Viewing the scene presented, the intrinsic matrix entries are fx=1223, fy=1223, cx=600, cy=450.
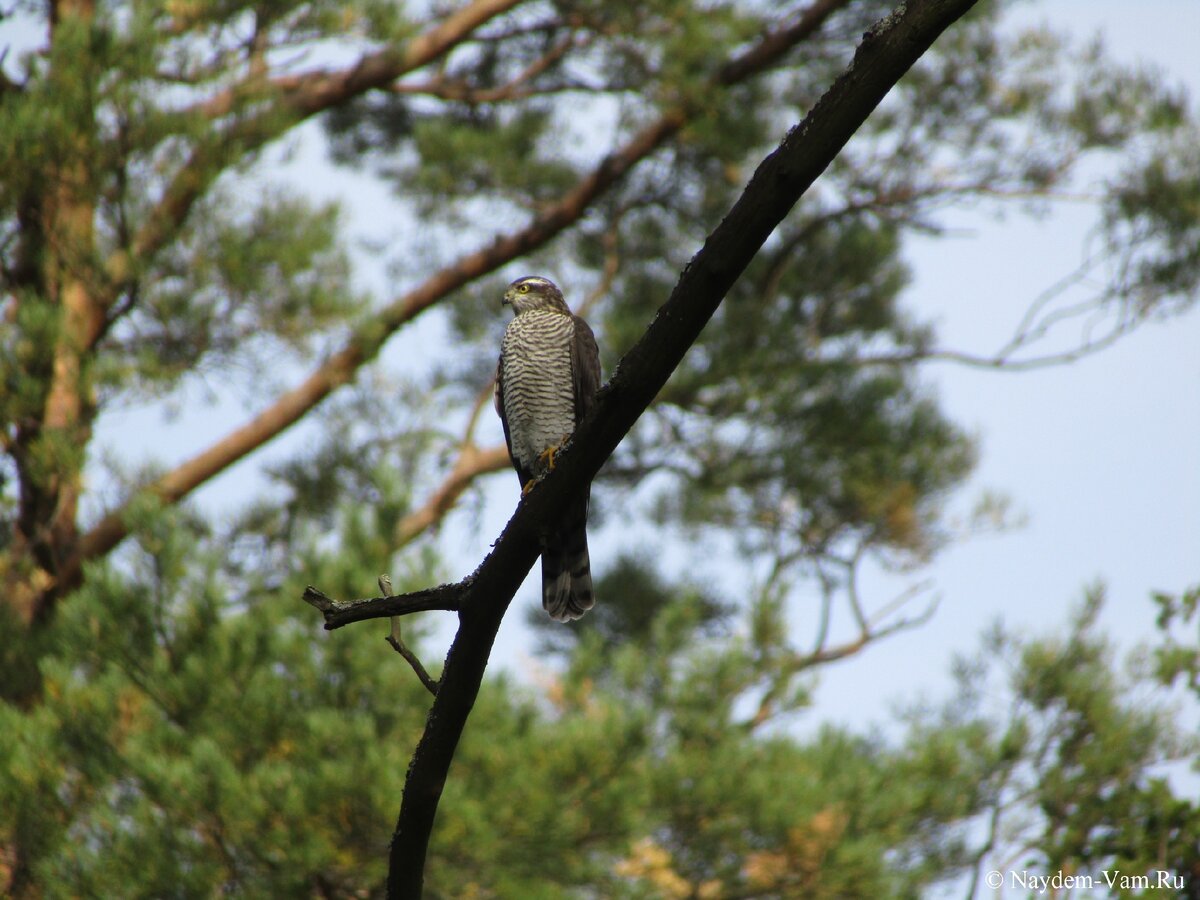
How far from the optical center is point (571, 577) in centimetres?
341

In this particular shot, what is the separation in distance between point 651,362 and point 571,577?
1652mm

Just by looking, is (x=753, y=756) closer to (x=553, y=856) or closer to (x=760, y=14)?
(x=553, y=856)

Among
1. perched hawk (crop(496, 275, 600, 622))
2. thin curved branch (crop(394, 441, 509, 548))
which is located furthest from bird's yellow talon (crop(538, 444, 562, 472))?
thin curved branch (crop(394, 441, 509, 548))

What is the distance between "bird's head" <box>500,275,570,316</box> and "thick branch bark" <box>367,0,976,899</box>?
9.15ft

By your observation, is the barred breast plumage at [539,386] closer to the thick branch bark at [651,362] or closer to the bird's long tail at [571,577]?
the bird's long tail at [571,577]

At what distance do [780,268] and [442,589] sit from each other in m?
7.50

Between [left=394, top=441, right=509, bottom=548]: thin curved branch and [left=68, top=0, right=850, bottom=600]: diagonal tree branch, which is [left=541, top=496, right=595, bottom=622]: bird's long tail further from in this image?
[left=394, top=441, right=509, bottom=548]: thin curved branch

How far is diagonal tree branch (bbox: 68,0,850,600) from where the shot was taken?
7070mm

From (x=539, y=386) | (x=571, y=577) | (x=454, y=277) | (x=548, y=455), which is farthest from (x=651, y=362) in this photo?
(x=454, y=277)

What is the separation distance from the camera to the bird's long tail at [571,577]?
339 centimetres

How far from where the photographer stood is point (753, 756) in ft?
21.2

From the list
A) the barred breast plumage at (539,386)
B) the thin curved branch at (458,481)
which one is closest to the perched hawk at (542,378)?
the barred breast plumage at (539,386)

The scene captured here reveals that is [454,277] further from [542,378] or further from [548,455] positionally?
[548,455]

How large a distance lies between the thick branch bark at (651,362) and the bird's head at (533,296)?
110 inches
